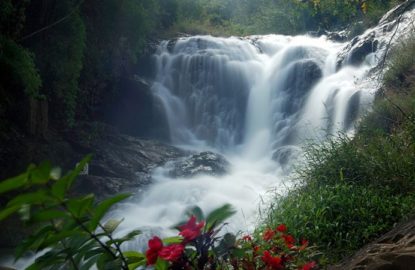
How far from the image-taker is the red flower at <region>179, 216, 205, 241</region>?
130cm

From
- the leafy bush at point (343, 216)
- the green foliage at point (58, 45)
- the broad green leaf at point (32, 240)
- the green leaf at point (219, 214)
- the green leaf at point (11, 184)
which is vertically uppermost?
the green foliage at point (58, 45)

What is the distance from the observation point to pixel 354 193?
4.27 metres

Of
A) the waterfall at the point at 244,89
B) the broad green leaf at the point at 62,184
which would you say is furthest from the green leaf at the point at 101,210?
the waterfall at the point at 244,89

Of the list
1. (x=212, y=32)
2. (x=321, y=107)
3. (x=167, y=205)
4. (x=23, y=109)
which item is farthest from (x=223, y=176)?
(x=212, y=32)

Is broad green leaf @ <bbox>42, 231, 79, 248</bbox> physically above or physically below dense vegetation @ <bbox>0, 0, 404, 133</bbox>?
below

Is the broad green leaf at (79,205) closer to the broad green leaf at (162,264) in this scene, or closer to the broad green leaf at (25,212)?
the broad green leaf at (25,212)

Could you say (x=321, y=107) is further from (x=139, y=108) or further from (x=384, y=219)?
(x=384, y=219)

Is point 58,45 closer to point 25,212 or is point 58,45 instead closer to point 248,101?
point 248,101

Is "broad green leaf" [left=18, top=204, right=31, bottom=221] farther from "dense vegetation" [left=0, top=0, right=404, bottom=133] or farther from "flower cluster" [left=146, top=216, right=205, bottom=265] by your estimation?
"dense vegetation" [left=0, top=0, right=404, bottom=133]

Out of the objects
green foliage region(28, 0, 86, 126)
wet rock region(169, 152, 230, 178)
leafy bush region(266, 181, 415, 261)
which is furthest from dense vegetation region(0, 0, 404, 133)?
leafy bush region(266, 181, 415, 261)

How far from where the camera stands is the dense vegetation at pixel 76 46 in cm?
801

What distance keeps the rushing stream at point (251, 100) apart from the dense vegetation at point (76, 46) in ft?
3.89

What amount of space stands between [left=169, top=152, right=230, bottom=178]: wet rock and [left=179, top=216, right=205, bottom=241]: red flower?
8.26 meters

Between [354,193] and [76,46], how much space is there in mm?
7045
